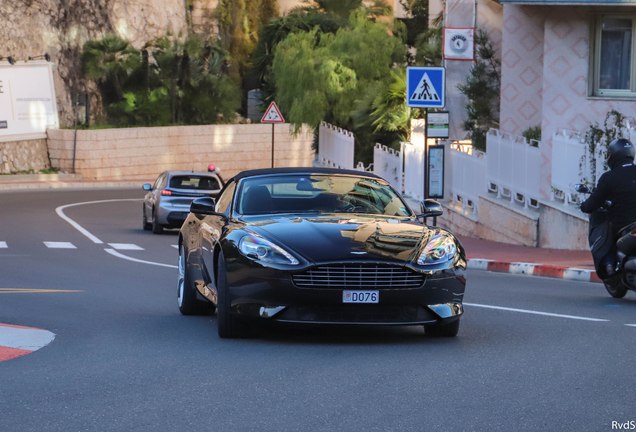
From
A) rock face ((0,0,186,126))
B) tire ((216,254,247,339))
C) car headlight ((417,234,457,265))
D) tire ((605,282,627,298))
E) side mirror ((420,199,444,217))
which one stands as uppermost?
rock face ((0,0,186,126))

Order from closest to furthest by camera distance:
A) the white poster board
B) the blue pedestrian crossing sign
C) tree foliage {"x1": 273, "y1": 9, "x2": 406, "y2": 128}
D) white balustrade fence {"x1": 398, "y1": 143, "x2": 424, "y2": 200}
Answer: the blue pedestrian crossing sign, white balustrade fence {"x1": 398, "y1": 143, "x2": 424, "y2": 200}, tree foliage {"x1": 273, "y1": 9, "x2": 406, "y2": 128}, the white poster board

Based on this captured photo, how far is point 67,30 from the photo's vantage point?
52.0 meters

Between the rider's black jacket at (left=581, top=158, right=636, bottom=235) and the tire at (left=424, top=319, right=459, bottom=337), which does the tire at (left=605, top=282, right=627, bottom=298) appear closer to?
the rider's black jacket at (left=581, top=158, right=636, bottom=235)

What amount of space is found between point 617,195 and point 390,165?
18.0 metres

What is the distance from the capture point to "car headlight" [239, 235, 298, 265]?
316 inches

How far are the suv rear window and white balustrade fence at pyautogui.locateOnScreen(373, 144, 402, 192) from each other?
562 centimetres

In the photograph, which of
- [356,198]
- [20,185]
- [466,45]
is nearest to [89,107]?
[20,185]

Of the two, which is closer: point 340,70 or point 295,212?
point 295,212

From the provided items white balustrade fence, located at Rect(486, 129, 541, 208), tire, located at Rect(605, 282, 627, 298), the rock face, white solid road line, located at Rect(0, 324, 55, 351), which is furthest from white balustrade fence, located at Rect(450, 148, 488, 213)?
the rock face

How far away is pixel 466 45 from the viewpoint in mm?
23547

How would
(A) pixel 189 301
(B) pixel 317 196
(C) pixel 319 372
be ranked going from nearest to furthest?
(C) pixel 319 372, (B) pixel 317 196, (A) pixel 189 301

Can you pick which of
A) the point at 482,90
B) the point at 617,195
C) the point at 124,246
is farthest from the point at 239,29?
the point at 617,195

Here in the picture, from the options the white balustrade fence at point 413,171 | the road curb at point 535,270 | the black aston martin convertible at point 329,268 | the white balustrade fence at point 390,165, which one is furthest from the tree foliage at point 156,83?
the black aston martin convertible at point 329,268

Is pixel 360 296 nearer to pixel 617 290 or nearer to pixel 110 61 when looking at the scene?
pixel 617 290
